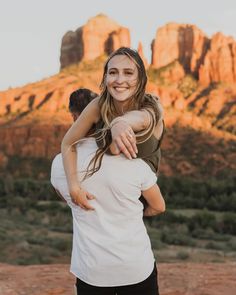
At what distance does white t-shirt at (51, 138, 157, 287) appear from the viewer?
5.55 feet

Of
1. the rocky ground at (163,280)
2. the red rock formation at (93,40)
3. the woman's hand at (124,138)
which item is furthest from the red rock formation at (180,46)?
the woman's hand at (124,138)

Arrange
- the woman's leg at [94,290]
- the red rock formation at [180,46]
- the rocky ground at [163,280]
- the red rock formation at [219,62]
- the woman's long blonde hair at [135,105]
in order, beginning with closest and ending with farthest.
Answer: the woman's long blonde hair at [135,105] → the woman's leg at [94,290] → the rocky ground at [163,280] → the red rock formation at [219,62] → the red rock formation at [180,46]

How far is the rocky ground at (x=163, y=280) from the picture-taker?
4.92m

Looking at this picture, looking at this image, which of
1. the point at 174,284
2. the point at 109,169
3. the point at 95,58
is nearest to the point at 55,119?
the point at 95,58

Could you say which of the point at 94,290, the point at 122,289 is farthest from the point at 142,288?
the point at 94,290

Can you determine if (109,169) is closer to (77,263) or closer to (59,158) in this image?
(59,158)

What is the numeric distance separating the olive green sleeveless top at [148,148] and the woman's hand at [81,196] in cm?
18

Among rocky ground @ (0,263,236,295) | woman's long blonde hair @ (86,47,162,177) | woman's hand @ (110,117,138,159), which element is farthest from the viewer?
rocky ground @ (0,263,236,295)

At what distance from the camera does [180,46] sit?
78.2 meters

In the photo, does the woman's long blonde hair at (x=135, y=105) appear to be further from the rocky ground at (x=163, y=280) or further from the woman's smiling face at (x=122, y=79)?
the rocky ground at (x=163, y=280)

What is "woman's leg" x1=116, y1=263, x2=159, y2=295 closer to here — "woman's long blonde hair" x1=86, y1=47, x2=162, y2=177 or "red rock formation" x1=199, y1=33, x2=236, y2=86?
"woman's long blonde hair" x1=86, y1=47, x2=162, y2=177

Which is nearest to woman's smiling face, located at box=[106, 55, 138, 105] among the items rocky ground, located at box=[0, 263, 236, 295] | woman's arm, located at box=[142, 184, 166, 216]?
woman's arm, located at box=[142, 184, 166, 216]

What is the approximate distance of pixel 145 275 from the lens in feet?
5.99

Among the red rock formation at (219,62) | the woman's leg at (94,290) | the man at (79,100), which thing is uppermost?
the red rock formation at (219,62)
